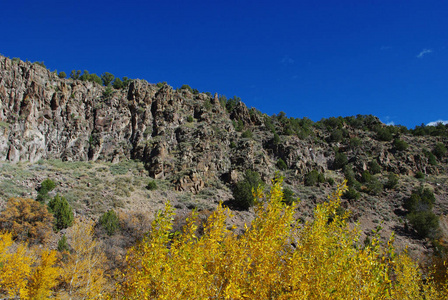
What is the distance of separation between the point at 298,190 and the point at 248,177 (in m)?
10.8

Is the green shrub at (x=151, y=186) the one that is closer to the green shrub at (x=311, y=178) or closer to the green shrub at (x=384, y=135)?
the green shrub at (x=311, y=178)

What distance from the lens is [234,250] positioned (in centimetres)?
578

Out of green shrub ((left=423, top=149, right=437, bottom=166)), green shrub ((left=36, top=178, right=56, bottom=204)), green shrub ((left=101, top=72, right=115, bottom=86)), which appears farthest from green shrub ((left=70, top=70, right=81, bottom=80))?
green shrub ((left=423, top=149, right=437, bottom=166))

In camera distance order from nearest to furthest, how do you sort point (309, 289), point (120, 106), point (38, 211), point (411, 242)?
1. point (309, 289)
2. point (38, 211)
3. point (411, 242)
4. point (120, 106)

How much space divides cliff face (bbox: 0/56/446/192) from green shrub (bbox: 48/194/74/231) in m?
17.9

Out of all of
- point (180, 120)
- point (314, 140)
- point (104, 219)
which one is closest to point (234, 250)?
point (104, 219)

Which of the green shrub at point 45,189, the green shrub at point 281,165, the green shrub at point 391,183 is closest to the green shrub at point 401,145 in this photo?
the green shrub at point 391,183

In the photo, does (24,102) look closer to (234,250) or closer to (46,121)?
(46,121)

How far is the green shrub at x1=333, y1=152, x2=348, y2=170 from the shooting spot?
190 ft

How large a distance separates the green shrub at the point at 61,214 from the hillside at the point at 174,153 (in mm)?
2889

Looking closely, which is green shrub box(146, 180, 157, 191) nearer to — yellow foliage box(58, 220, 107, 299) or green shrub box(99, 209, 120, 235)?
green shrub box(99, 209, 120, 235)

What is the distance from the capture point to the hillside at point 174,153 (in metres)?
38.3

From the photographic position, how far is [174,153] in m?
49.9

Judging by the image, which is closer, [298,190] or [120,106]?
[298,190]
